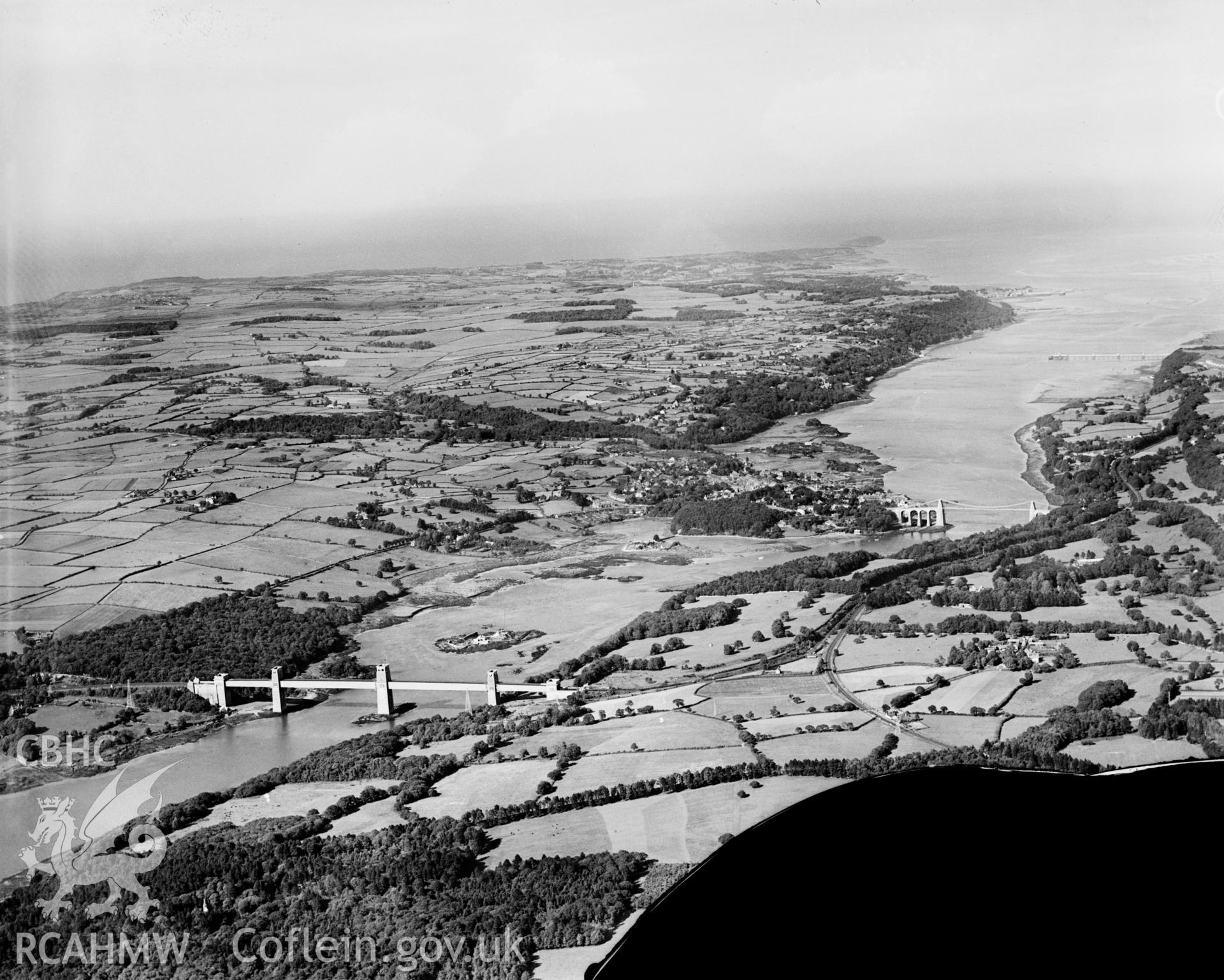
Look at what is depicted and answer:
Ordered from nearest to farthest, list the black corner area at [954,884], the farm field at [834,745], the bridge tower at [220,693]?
1. the black corner area at [954,884]
2. the farm field at [834,745]
3. the bridge tower at [220,693]

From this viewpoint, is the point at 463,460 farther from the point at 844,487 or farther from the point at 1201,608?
the point at 1201,608

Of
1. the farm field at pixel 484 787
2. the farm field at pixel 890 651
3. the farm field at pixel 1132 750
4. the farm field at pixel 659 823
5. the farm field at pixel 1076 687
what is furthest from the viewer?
the farm field at pixel 890 651

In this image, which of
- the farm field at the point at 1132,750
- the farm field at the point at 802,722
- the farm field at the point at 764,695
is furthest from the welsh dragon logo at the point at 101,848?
the farm field at the point at 1132,750

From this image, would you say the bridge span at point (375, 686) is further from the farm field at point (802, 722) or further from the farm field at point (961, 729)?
the farm field at point (961, 729)

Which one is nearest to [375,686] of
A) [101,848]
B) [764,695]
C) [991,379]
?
[101,848]

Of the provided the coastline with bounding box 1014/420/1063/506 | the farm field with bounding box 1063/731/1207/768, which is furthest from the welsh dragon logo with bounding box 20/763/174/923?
the coastline with bounding box 1014/420/1063/506

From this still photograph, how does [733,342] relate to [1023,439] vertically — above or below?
above

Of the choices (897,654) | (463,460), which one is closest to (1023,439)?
(897,654)
